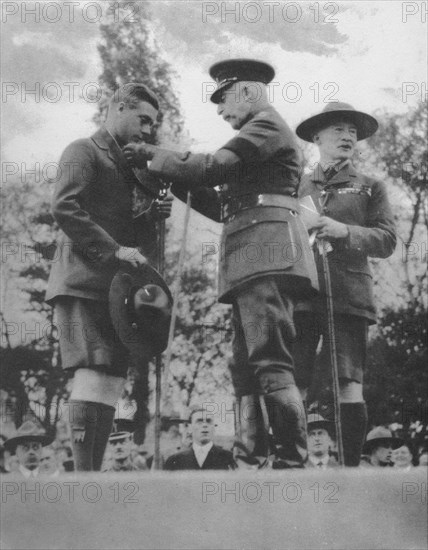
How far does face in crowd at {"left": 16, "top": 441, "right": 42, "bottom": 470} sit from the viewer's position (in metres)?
6.23

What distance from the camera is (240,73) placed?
6668 mm

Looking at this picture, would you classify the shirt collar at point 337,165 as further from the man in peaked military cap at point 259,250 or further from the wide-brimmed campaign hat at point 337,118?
the man in peaked military cap at point 259,250

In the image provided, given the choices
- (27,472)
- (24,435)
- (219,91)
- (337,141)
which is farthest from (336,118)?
(27,472)

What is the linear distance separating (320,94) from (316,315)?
1.80 m

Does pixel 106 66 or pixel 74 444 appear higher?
pixel 106 66

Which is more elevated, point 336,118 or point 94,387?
point 336,118

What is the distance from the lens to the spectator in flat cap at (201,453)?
614 centimetres

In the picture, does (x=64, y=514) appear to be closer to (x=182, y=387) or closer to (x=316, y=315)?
(x=182, y=387)

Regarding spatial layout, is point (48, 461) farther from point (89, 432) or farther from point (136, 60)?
point (136, 60)

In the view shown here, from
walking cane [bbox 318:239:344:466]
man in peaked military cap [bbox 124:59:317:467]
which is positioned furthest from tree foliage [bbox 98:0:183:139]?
walking cane [bbox 318:239:344:466]

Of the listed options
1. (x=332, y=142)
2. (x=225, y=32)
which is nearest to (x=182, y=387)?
(x=332, y=142)

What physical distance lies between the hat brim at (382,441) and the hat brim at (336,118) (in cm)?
231

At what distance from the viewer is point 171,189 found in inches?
252

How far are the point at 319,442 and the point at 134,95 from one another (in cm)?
289
